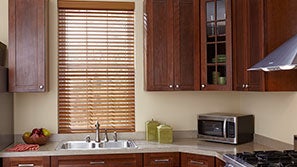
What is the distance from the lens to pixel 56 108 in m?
3.96

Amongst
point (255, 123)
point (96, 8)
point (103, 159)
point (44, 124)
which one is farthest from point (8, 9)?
point (255, 123)

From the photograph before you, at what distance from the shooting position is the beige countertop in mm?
3330

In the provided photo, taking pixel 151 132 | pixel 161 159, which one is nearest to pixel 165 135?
pixel 151 132

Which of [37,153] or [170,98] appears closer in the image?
[37,153]

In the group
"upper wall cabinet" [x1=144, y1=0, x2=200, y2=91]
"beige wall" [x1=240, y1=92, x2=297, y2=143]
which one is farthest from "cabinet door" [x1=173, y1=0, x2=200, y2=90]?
"beige wall" [x1=240, y1=92, x2=297, y2=143]

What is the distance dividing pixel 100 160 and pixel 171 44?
4.38 feet

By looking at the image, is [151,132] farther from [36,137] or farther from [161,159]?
[36,137]

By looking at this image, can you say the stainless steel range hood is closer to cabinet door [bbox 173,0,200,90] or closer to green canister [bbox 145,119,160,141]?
cabinet door [bbox 173,0,200,90]

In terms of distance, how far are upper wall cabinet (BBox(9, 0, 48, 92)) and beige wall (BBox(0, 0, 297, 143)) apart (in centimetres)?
31

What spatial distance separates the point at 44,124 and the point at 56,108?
21cm

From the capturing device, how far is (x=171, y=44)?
3.82 meters

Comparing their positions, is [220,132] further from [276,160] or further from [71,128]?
[71,128]

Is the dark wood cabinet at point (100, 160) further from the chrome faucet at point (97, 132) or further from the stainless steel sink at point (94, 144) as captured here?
the chrome faucet at point (97, 132)

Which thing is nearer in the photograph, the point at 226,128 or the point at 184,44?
the point at 226,128
